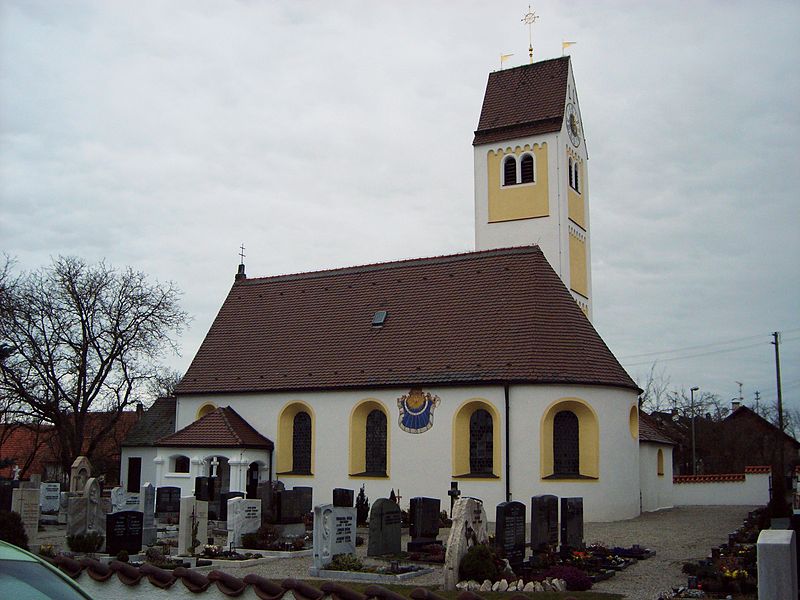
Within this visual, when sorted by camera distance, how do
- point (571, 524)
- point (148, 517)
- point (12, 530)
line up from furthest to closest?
1. point (148, 517)
2. point (571, 524)
3. point (12, 530)

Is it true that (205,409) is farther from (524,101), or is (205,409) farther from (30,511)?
(524,101)

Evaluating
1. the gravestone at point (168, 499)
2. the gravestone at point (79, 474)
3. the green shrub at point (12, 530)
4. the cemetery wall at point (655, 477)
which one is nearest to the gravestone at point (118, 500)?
the gravestone at point (168, 499)

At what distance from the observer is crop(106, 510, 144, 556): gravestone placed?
17.5m

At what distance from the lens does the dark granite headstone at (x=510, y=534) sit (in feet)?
52.6

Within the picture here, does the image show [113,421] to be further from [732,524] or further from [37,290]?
→ [732,524]

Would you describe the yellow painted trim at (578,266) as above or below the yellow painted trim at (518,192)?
below

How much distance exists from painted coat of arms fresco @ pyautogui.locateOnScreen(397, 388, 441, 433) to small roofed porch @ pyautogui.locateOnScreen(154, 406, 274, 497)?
18.0ft

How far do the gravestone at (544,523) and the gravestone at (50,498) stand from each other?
68.2ft

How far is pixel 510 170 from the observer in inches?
1474

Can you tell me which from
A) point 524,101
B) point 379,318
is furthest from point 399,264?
point 524,101

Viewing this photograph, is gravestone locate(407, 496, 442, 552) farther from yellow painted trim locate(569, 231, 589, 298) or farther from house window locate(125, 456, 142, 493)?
house window locate(125, 456, 142, 493)

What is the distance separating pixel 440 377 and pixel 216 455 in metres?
8.50

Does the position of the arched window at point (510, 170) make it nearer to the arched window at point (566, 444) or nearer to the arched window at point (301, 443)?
the arched window at point (566, 444)

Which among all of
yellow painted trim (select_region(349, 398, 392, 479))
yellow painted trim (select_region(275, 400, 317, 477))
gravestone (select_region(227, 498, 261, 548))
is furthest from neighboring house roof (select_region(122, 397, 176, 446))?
gravestone (select_region(227, 498, 261, 548))
